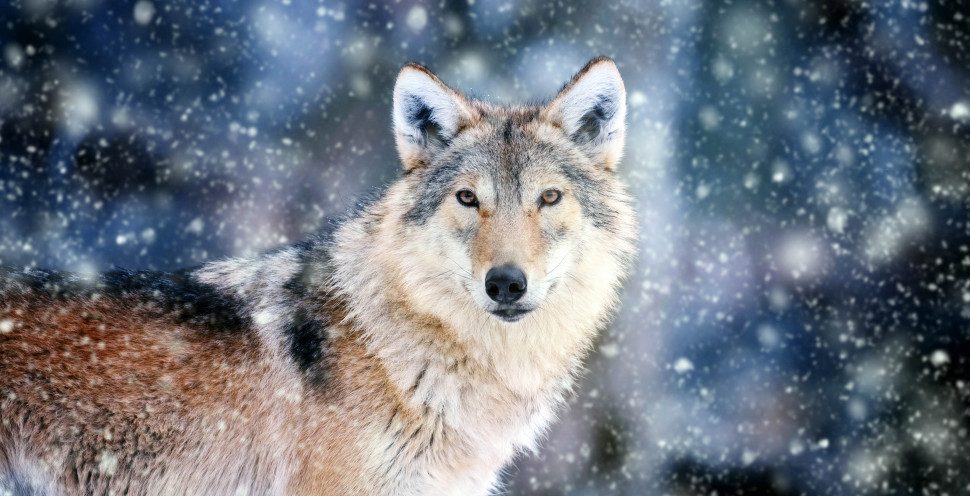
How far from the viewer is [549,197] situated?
4.39 m

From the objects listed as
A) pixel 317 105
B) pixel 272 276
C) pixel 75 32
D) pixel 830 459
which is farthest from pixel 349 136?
pixel 830 459

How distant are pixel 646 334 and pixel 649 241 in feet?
3.27

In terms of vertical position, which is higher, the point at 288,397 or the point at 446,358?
the point at 446,358

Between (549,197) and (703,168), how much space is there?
5.69m

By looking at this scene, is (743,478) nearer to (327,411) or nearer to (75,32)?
(327,411)

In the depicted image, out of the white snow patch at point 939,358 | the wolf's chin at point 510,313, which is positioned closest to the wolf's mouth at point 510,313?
the wolf's chin at point 510,313

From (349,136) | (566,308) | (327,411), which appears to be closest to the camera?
(327,411)

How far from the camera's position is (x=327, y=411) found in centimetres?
429

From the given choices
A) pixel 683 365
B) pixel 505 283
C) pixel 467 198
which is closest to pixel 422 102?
pixel 467 198

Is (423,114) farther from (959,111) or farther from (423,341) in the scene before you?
(959,111)

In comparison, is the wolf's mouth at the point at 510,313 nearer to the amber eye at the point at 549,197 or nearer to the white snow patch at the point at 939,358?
the amber eye at the point at 549,197

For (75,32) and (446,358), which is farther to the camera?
(75,32)

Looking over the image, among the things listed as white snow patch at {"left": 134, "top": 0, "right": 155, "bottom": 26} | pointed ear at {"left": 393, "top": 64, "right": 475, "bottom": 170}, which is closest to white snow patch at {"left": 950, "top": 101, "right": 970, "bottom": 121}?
pointed ear at {"left": 393, "top": 64, "right": 475, "bottom": 170}

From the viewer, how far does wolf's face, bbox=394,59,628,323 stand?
4.13 m
